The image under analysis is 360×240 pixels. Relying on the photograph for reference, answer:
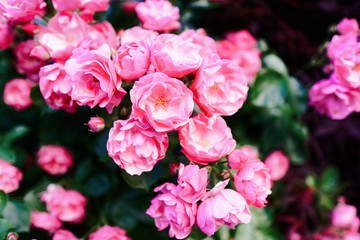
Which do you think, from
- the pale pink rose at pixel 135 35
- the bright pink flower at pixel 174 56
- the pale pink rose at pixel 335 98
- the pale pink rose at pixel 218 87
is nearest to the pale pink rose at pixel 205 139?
the pale pink rose at pixel 218 87

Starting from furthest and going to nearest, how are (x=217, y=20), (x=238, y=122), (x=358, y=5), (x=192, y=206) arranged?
(x=217, y=20) → (x=358, y=5) → (x=238, y=122) → (x=192, y=206)

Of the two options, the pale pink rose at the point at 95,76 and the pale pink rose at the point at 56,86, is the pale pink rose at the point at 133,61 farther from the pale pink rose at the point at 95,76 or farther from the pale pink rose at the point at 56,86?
the pale pink rose at the point at 56,86

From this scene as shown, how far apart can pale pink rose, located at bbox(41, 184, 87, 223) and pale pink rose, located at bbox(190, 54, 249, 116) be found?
55cm

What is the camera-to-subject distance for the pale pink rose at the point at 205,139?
79 centimetres

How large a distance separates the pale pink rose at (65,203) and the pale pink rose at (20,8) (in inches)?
21.6

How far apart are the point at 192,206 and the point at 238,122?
677 mm

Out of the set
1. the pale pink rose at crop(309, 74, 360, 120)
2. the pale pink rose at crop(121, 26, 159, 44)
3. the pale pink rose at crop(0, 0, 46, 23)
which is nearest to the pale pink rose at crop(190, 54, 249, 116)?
the pale pink rose at crop(121, 26, 159, 44)

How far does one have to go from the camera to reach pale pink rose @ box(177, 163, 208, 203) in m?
0.75

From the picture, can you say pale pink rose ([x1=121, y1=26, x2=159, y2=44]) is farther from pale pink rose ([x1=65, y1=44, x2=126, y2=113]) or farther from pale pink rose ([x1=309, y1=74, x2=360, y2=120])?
pale pink rose ([x1=309, y1=74, x2=360, y2=120])

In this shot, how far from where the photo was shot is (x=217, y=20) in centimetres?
166

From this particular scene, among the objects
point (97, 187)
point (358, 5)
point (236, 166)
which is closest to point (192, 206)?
point (236, 166)

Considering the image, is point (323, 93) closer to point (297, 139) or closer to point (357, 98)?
point (357, 98)

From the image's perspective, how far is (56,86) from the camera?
868 mm

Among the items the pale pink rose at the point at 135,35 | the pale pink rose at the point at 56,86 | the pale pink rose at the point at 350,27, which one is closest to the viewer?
the pale pink rose at the point at 56,86
